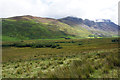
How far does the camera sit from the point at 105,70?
664 cm

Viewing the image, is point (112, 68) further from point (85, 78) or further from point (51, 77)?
point (51, 77)

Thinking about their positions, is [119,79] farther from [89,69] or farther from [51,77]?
[51,77]

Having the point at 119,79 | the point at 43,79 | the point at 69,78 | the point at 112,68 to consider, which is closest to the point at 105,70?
the point at 112,68

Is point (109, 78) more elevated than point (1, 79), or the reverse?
point (109, 78)

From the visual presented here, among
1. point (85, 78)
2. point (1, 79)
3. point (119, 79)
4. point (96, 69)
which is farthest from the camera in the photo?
point (1, 79)

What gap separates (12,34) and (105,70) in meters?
212

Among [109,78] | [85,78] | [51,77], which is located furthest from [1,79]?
[109,78]

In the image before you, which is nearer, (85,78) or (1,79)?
(85,78)

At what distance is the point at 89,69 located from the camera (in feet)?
A: 23.7

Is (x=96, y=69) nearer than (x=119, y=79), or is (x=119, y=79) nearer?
(x=119, y=79)

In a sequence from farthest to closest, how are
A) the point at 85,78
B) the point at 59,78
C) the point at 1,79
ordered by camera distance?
the point at 1,79
the point at 59,78
the point at 85,78

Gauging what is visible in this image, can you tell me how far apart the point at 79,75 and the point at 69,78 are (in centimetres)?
74

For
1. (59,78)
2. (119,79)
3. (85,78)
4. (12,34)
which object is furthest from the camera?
(12,34)

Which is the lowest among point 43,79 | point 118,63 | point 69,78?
point 43,79
